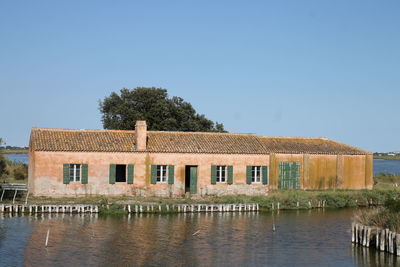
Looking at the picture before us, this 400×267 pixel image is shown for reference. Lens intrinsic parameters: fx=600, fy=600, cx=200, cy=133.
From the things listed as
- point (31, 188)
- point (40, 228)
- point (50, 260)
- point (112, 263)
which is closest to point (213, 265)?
point (112, 263)

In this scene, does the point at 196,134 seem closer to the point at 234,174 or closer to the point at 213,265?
the point at 234,174

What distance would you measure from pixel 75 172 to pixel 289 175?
15152 mm

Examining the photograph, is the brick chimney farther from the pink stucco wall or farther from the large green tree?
the large green tree

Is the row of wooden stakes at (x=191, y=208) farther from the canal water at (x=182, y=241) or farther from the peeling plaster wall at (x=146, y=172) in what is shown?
the peeling plaster wall at (x=146, y=172)

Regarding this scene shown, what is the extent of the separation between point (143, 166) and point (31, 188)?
6.91 metres

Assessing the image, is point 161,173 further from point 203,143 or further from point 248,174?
point 248,174

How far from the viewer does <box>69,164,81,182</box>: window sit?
36088 mm

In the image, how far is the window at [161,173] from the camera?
124ft

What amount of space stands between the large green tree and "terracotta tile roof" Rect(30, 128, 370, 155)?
14.5 metres

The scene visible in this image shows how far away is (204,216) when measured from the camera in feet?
107

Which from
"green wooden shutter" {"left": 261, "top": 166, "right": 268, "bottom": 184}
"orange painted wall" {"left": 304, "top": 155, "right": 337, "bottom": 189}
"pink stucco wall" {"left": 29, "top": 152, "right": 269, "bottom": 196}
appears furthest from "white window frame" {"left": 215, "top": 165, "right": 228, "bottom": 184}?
"orange painted wall" {"left": 304, "top": 155, "right": 337, "bottom": 189}

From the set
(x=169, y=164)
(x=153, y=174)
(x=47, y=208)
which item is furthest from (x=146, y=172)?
(x=47, y=208)

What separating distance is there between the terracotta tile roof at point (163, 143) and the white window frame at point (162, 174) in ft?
3.55

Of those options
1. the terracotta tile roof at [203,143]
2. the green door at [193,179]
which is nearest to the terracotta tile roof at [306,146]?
the terracotta tile roof at [203,143]
